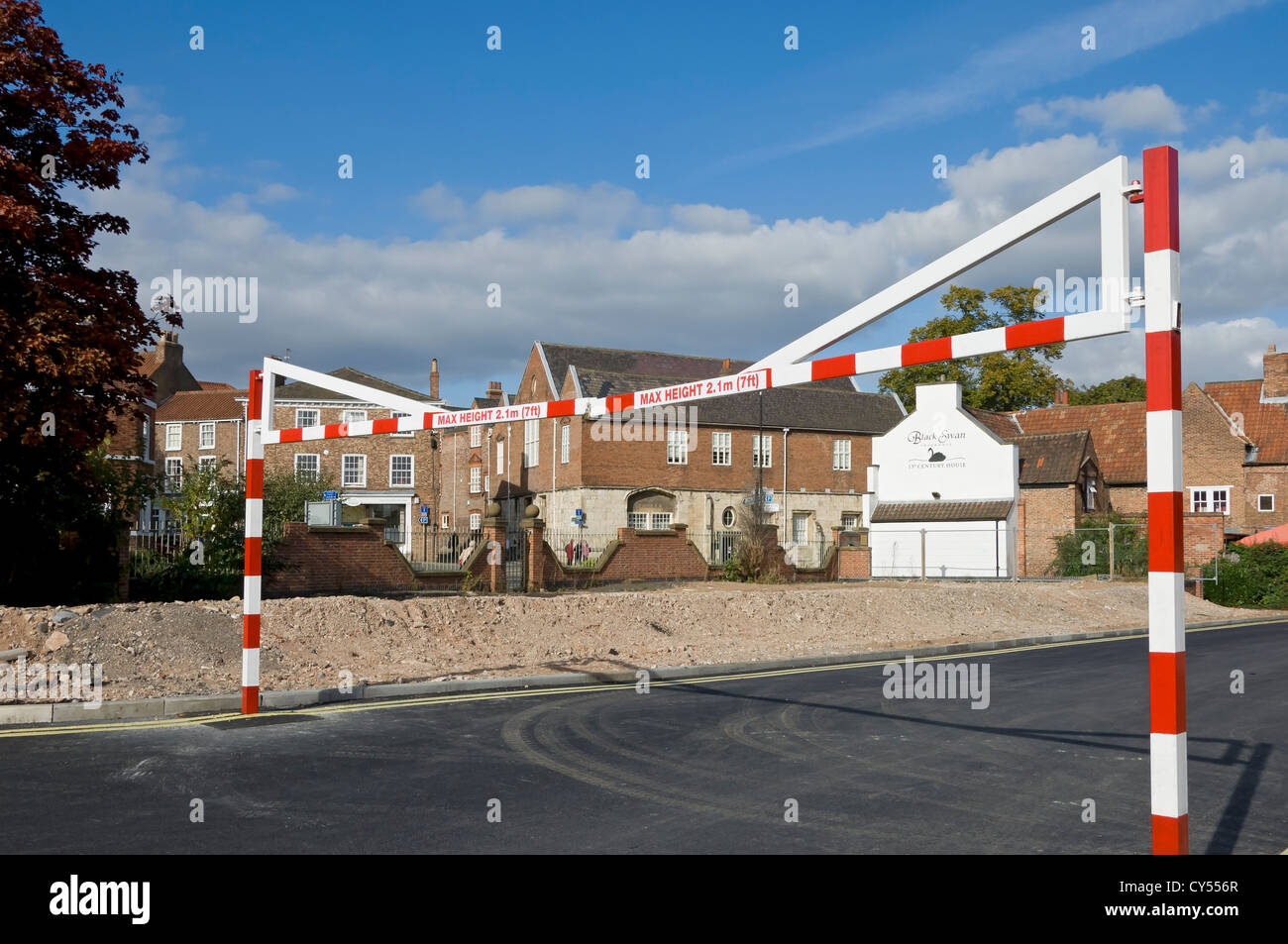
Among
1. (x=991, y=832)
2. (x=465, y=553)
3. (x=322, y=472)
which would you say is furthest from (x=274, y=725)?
(x=322, y=472)

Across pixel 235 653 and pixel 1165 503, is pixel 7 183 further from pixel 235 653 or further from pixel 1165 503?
pixel 1165 503

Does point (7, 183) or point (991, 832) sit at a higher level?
point (7, 183)

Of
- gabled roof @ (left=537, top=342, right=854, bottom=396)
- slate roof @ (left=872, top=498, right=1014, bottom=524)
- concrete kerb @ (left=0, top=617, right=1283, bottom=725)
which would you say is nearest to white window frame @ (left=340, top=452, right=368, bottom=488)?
gabled roof @ (left=537, top=342, right=854, bottom=396)

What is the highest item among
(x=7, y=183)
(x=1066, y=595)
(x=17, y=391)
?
(x=7, y=183)

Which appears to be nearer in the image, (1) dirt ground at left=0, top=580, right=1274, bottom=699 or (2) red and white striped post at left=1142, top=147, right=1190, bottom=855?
(2) red and white striped post at left=1142, top=147, right=1190, bottom=855

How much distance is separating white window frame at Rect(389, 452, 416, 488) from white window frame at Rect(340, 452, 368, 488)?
4.93 feet

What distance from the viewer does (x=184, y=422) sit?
61.0 metres

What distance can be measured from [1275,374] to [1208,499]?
27.7 feet

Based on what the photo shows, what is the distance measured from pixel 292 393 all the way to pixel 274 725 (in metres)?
51.5

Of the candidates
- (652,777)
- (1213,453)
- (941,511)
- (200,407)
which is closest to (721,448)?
(941,511)

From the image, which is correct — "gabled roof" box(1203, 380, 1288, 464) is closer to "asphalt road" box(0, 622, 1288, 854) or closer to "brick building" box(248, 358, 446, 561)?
"brick building" box(248, 358, 446, 561)

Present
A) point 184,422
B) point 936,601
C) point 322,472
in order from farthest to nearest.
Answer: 1. point 184,422
2. point 322,472
3. point 936,601

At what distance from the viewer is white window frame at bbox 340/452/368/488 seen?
190 feet

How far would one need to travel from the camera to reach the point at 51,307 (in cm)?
1371
